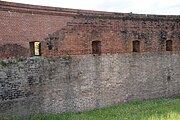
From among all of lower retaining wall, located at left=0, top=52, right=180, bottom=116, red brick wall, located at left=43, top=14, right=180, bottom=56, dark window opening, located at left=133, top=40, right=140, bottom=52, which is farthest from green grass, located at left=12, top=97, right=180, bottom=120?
dark window opening, located at left=133, top=40, right=140, bottom=52

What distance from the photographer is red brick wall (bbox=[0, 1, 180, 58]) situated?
1372 cm

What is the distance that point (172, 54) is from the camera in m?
19.9

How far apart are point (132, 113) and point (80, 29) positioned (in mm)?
3872

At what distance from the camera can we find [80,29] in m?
15.7

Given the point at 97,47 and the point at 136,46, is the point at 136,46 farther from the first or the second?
the point at 97,47

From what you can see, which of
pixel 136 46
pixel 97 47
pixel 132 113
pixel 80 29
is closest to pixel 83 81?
pixel 97 47

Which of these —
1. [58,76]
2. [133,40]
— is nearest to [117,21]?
[133,40]

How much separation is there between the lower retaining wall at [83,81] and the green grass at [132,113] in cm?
53

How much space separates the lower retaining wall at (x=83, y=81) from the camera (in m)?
13.7

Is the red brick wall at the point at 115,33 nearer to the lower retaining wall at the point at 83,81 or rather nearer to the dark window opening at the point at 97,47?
the dark window opening at the point at 97,47

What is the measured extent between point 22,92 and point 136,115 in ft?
13.4

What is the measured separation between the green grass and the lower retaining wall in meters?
0.53

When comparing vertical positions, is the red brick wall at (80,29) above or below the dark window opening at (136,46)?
above

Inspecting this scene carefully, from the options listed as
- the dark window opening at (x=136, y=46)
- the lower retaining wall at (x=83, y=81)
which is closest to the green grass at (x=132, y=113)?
the lower retaining wall at (x=83, y=81)
